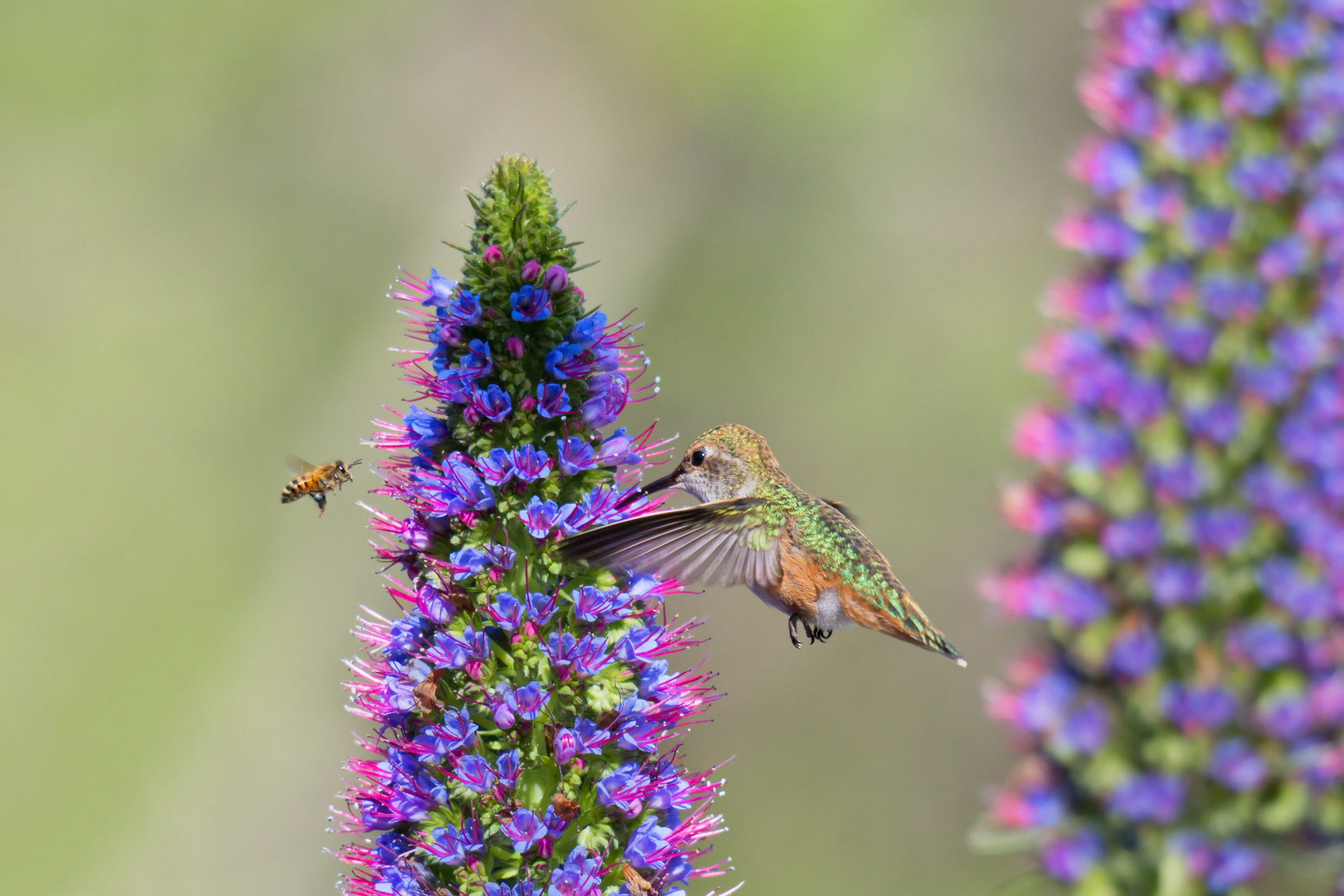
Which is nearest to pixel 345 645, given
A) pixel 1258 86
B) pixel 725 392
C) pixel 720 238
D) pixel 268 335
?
pixel 268 335

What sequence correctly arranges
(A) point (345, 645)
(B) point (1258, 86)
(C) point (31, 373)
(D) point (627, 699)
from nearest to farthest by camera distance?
(B) point (1258, 86), (D) point (627, 699), (C) point (31, 373), (A) point (345, 645)

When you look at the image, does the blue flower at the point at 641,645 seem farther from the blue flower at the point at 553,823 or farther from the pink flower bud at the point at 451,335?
the pink flower bud at the point at 451,335

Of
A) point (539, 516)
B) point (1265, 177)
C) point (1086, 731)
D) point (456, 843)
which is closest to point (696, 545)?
point (539, 516)

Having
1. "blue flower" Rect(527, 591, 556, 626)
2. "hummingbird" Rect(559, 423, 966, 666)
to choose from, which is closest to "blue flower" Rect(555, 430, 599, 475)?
"blue flower" Rect(527, 591, 556, 626)

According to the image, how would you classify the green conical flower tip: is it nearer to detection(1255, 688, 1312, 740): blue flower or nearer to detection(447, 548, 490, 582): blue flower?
detection(447, 548, 490, 582): blue flower

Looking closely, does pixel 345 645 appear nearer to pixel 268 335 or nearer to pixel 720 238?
pixel 268 335

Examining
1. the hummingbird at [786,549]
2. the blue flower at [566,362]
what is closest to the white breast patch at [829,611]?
the hummingbird at [786,549]
